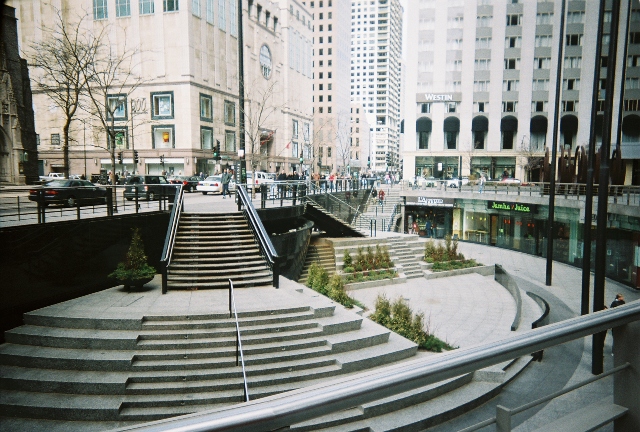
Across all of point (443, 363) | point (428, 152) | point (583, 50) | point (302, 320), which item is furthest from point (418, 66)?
point (443, 363)

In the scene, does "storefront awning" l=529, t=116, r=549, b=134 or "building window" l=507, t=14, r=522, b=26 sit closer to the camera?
"building window" l=507, t=14, r=522, b=26

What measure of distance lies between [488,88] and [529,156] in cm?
1104

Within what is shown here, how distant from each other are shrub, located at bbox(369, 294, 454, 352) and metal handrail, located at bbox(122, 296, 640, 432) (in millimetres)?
9200

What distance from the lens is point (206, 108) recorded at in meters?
50.6

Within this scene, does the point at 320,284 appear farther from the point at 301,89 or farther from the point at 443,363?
the point at 301,89

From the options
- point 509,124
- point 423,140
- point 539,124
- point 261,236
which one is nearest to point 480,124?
point 509,124

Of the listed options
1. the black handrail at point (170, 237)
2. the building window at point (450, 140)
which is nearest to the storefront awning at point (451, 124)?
the building window at point (450, 140)

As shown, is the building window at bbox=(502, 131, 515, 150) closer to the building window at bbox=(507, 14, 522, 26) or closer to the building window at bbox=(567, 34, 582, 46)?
the building window at bbox=(567, 34, 582, 46)

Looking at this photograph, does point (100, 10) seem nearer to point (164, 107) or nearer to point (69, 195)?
point (164, 107)

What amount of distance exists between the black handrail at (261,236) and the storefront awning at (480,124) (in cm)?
4781

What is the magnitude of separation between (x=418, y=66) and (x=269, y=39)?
24.6 m

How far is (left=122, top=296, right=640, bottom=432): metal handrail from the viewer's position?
1.11 metres

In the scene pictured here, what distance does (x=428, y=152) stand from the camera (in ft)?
194

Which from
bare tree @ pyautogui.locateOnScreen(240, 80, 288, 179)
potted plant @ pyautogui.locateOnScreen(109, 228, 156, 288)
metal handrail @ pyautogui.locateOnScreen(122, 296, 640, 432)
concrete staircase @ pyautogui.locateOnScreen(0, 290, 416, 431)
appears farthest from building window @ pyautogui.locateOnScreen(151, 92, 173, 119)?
metal handrail @ pyautogui.locateOnScreen(122, 296, 640, 432)
